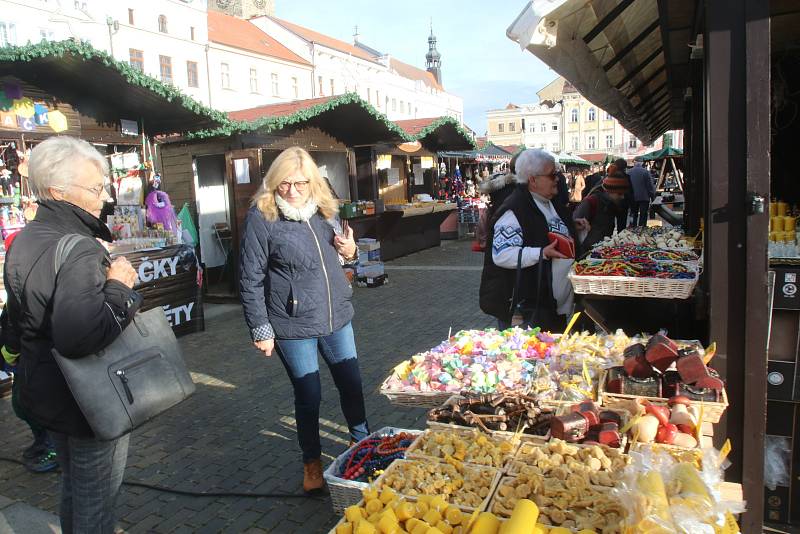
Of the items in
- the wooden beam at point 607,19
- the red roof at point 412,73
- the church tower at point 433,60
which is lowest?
Result: the wooden beam at point 607,19

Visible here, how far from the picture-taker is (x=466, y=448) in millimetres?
2268

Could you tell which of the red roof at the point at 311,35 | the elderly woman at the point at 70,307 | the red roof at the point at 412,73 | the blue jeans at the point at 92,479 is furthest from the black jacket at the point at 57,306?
the red roof at the point at 412,73

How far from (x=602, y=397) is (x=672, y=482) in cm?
80

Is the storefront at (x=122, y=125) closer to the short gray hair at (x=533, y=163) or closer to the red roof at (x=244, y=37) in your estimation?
the short gray hair at (x=533, y=163)

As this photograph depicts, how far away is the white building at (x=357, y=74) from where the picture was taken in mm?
47062

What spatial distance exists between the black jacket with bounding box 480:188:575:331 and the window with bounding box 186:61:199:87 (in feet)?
119

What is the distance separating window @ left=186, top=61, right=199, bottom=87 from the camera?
35906 mm

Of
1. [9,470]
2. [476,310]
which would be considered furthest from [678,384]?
[476,310]

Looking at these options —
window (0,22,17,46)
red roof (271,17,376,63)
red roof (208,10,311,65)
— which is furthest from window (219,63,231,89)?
window (0,22,17,46)

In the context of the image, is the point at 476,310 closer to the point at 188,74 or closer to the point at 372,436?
the point at 372,436

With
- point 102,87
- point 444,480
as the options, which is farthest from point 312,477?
point 102,87

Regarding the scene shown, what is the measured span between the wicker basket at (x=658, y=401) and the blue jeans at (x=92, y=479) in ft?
6.66

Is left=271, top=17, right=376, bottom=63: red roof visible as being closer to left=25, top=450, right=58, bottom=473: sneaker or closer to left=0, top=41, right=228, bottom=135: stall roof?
left=0, top=41, right=228, bottom=135: stall roof

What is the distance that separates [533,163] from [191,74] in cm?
3701
